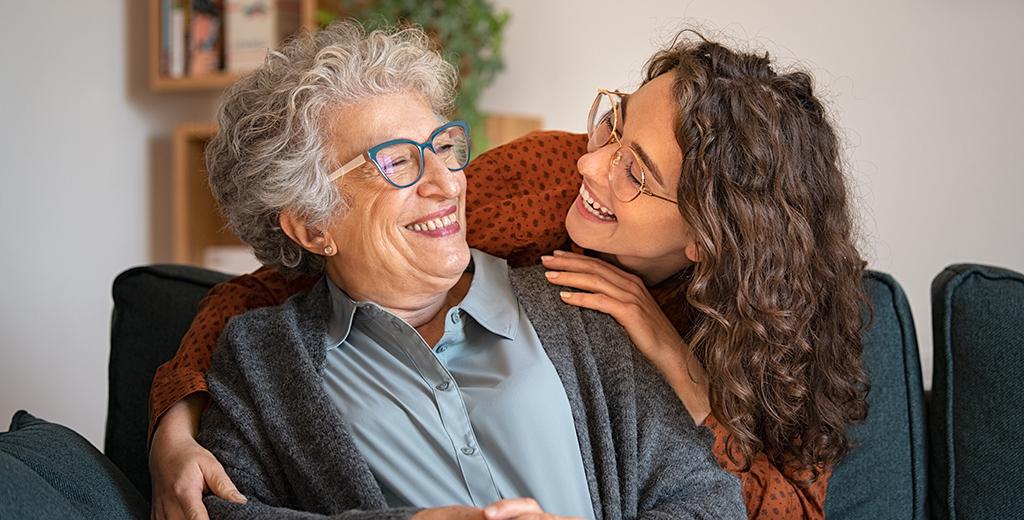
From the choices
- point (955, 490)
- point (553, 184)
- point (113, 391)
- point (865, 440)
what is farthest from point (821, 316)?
point (113, 391)

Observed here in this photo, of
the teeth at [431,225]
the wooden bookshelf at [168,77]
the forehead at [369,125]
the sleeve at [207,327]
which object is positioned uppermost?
the wooden bookshelf at [168,77]

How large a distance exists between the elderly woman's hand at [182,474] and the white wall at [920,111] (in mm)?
1504

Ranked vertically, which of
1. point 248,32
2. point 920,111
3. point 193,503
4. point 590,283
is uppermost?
point 248,32

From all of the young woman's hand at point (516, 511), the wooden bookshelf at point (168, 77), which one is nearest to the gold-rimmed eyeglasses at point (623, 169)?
the young woman's hand at point (516, 511)

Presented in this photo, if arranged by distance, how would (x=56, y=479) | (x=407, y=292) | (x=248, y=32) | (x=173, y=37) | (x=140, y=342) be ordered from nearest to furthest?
(x=56, y=479) → (x=407, y=292) → (x=140, y=342) → (x=248, y=32) → (x=173, y=37)

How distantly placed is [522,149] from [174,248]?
2298 millimetres

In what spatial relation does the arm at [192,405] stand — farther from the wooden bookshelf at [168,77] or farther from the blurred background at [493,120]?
the wooden bookshelf at [168,77]

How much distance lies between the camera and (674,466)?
159cm

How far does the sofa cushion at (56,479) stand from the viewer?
1.35 metres

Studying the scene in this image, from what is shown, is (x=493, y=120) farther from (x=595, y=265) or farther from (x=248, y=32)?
(x=595, y=265)

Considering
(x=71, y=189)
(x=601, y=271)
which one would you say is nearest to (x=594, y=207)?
(x=601, y=271)

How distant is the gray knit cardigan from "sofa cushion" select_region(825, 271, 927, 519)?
0.92ft

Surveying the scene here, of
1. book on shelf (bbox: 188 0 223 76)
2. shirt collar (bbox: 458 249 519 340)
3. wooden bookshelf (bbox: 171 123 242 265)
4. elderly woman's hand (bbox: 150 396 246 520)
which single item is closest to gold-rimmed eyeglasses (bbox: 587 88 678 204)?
shirt collar (bbox: 458 249 519 340)

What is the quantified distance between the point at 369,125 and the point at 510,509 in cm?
65
